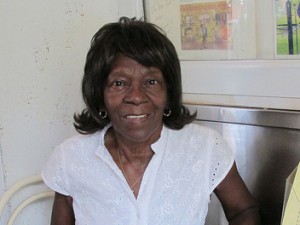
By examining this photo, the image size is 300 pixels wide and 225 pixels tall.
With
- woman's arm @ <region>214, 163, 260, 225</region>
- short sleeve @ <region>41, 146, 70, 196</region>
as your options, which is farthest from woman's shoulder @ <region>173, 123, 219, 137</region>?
short sleeve @ <region>41, 146, 70, 196</region>

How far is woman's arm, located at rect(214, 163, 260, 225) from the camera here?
3.39 ft

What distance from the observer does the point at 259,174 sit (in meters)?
1.14

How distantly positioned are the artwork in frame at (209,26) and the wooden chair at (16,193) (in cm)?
60

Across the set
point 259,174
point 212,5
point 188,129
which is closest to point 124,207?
point 188,129

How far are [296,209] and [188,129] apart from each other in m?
0.42

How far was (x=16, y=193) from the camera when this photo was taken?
1.28 m

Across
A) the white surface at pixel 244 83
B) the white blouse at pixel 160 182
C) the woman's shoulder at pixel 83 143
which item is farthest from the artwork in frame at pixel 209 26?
the woman's shoulder at pixel 83 143

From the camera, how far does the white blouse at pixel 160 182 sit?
101 centimetres

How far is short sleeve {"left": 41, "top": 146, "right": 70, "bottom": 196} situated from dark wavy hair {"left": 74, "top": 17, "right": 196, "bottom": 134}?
0.18 metres

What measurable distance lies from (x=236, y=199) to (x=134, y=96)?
378 mm

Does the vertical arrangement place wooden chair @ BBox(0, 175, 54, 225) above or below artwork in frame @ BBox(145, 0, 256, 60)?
below

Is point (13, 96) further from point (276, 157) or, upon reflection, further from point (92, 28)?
point (276, 157)

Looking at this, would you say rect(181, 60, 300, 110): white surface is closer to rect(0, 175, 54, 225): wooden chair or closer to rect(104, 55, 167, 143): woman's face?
rect(104, 55, 167, 143): woman's face

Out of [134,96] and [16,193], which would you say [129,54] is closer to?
[134,96]
